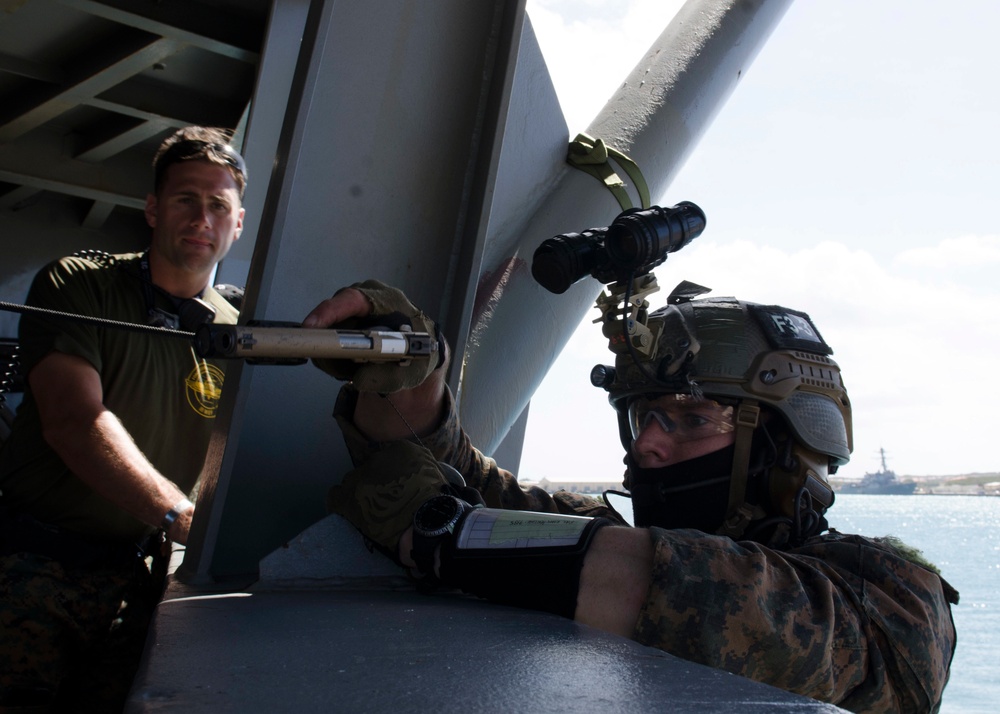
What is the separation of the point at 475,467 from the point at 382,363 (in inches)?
23.5

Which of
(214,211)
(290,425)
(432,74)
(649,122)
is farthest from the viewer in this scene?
(649,122)

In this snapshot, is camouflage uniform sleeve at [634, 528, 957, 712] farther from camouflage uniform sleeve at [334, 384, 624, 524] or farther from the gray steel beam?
the gray steel beam

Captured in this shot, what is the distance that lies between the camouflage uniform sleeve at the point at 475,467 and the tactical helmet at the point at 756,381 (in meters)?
0.31

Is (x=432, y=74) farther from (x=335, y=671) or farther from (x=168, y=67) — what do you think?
(x=168, y=67)

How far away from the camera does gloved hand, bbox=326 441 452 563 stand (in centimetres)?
159


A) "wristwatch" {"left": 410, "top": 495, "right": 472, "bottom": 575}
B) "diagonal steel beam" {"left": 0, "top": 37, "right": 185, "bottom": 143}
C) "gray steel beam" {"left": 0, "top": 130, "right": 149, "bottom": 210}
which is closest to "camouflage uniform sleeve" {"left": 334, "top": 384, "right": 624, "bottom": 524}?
"wristwatch" {"left": 410, "top": 495, "right": 472, "bottom": 575}

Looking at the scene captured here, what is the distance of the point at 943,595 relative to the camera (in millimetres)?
1801

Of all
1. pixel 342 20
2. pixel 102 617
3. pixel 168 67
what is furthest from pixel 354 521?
pixel 168 67

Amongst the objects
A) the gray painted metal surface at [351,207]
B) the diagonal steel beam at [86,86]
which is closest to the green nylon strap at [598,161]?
the gray painted metal surface at [351,207]

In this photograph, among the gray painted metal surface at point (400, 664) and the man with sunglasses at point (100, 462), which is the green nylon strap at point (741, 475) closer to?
the gray painted metal surface at point (400, 664)

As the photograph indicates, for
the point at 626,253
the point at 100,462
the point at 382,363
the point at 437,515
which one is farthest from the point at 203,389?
the point at 626,253

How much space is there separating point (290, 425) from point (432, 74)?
0.80 metres

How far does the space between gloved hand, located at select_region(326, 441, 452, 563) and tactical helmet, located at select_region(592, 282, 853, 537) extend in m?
0.68

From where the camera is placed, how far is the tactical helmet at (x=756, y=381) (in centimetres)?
208
